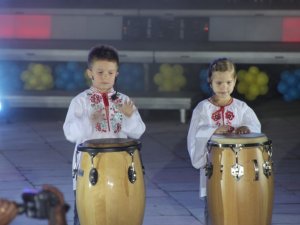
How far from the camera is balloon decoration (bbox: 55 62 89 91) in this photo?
44.4ft

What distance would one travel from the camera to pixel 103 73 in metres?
7.07

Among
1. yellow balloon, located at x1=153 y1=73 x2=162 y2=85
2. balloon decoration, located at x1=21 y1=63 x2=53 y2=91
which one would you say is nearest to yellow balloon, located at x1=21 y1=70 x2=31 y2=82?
balloon decoration, located at x1=21 y1=63 x2=53 y2=91

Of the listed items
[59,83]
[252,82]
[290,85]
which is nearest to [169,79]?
[252,82]

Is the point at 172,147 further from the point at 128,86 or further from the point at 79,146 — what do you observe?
the point at 79,146

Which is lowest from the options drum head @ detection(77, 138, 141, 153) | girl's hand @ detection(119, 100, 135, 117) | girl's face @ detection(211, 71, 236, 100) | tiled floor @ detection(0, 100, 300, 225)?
tiled floor @ detection(0, 100, 300, 225)

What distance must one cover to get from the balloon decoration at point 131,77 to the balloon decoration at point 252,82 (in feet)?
4.25

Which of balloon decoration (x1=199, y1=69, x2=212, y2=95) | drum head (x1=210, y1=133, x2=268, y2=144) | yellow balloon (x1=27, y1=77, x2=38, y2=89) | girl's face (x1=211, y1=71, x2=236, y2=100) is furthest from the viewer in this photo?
balloon decoration (x1=199, y1=69, x2=212, y2=95)

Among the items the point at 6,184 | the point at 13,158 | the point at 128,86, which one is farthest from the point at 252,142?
the point at 128,86

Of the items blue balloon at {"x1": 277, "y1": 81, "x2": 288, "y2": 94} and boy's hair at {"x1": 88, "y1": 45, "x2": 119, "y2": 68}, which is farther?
blue balloon at {"x1": 277, "y1": 81, "x2": 288, "y2": 94}

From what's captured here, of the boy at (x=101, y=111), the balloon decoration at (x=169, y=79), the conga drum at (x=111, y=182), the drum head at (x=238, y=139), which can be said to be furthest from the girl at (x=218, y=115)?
the balloon decoration at (x=169, y=79)

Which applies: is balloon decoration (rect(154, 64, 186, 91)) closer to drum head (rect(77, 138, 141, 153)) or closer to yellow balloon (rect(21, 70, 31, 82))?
yellow balloon (rect(21, 70, 31, 82))

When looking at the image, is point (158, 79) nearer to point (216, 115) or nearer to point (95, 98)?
point (216, 115)

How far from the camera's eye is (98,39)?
13523 mm

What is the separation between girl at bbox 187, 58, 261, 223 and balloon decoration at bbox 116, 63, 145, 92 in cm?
605
